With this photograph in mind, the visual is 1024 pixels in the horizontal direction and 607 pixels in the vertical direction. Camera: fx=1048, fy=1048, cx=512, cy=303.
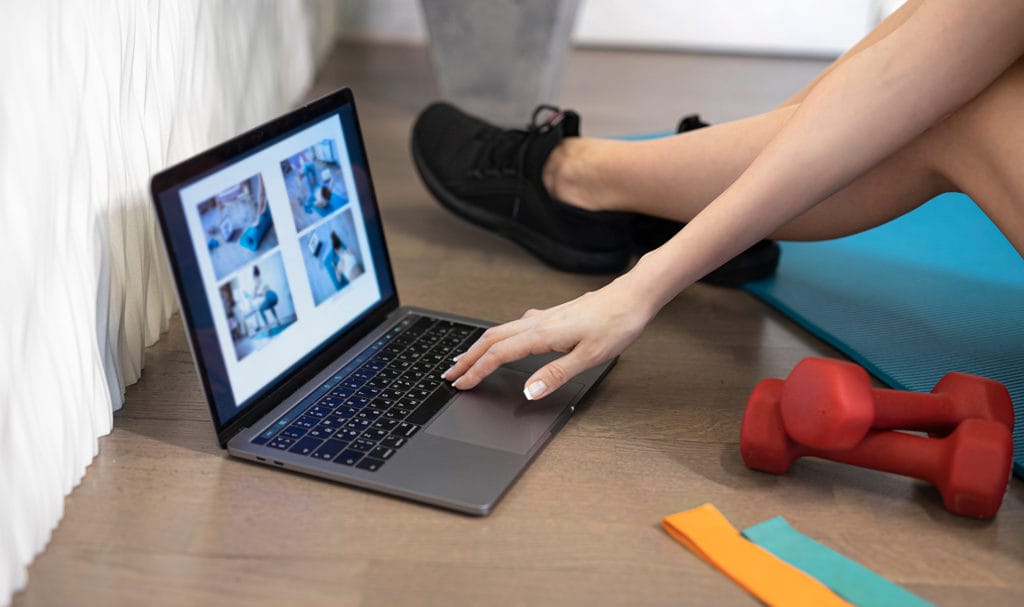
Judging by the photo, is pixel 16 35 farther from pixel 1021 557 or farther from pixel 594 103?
pixel 594 103

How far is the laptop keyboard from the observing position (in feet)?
2.92

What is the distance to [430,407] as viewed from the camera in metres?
0.95

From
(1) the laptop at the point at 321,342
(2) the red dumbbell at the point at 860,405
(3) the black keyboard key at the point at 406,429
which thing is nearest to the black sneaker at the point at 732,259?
(1) the laptop at the point at 321,342

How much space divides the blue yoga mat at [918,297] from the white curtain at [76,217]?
72 centimetres

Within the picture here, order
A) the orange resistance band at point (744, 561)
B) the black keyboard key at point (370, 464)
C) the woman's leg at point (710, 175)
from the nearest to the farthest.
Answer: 1. the orange resistance band at point (744, 561)
2. the black keyboard key at point (370, 464)
3. the woman's leg at point (710, 175)

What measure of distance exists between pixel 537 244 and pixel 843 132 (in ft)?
1.70

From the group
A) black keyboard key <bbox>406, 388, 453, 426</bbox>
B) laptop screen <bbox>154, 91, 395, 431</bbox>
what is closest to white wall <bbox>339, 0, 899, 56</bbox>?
laptop screen <bbox>154, 91, 395, 431</bbox>

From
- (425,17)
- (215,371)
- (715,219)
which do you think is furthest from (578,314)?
(425,17)

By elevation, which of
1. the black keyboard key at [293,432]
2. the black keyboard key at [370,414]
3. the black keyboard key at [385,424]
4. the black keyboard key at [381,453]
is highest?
the black keyboard key at [293,432]

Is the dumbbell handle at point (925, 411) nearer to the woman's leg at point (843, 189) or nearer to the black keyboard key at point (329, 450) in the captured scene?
the woman's leg at point (843, 189)

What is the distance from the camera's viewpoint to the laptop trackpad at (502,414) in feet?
2.99

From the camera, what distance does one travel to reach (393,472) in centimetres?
86

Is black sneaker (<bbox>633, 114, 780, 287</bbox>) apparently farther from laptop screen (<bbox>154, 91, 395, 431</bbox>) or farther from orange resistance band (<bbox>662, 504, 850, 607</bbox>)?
orange resistance band (<bbox>662, 504, 850, 607</bbox>)

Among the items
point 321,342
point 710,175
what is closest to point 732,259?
point 710,175
